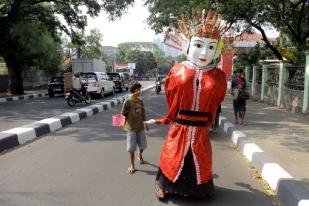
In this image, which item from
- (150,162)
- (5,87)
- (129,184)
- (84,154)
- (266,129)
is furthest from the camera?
(5,87)

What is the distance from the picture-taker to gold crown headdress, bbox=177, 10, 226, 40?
213 inches

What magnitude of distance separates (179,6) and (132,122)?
51.5ft

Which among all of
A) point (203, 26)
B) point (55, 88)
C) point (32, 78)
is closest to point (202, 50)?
point (203, 26)

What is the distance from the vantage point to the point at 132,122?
683 cm

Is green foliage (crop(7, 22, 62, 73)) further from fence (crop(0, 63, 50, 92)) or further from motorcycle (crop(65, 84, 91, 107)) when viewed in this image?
motorcycle (crop(65, 84, 91, 107))

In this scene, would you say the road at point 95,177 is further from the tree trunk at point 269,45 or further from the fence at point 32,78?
the fence at point 32,78

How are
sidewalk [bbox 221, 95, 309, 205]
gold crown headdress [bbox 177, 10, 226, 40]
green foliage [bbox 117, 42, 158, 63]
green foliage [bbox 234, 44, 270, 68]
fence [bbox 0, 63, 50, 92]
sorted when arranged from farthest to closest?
green foliage [bbox 117, 42, 158, 63], fence [bbox 0, 63, 50, 92], green foliage [bbox 234, 44, 270, 68], sidewalk [bbox 221, 95, 309, 205], gold crown headdress [bbox 177, 10, 226, 40]

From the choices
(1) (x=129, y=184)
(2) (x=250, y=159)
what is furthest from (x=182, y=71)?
(2) (x=250, y=159)

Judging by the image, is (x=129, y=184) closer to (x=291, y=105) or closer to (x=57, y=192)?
(x=57, y=192)

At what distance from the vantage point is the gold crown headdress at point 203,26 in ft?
17.7

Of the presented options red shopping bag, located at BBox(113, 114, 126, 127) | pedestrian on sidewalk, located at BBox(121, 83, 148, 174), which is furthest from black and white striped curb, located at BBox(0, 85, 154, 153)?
pedestrian on sidewalk, located at BBox(121, 83, 148, 174)

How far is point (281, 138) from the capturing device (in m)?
9.52

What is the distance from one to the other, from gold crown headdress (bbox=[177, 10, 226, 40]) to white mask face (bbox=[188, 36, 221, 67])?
2.4 inches

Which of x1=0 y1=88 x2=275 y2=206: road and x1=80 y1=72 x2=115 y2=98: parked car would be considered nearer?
x1=0 y1=88 x2=275 y2=206: road
